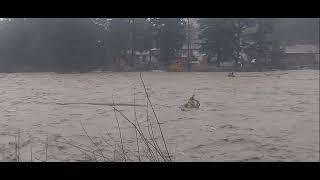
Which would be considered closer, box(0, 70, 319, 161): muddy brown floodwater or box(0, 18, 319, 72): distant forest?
box(0, 18, 319, 72): distant forest

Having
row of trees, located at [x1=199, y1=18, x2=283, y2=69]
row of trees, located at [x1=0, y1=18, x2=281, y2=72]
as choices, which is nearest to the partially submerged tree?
row of trees, located at [x1=0, y1=18, x2=281, y2=72]

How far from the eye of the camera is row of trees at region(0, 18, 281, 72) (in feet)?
6.69

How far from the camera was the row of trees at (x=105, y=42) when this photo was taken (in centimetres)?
204

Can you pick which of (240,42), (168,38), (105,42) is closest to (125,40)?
(105,42)

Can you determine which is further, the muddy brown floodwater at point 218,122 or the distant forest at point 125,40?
the muddy brown floodwater at point 218,122

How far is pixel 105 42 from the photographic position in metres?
2.71

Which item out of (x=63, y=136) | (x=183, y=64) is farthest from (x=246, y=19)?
(x=63, y=136)

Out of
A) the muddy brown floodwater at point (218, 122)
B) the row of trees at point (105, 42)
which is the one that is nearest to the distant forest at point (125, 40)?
the row of trees at point (105, 42)

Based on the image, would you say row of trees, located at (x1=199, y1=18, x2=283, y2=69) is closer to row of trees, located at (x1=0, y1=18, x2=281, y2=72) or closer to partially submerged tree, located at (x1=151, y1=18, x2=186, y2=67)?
row of trees, located at (x1=0, y1=18, x2=281, y2=72)

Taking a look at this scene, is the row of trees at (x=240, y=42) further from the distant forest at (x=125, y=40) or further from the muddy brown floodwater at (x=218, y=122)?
the muddy brown floodwater at (x=218, y=122)

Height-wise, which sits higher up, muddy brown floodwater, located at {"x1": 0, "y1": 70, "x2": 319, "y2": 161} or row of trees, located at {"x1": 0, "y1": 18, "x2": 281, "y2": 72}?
row of trees, located at {"x1": 0, "y1": 18, "x2": 281, "y2": 72}
